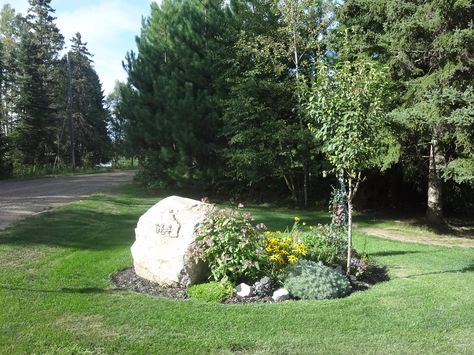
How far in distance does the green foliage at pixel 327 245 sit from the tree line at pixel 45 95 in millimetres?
23886

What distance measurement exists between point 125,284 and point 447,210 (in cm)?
1486

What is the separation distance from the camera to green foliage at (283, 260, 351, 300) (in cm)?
582

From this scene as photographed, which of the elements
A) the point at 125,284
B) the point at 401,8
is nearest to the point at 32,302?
the point at 125,284

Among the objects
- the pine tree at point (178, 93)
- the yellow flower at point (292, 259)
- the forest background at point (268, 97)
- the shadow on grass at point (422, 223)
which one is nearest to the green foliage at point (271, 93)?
the forest background at point (268, 97)

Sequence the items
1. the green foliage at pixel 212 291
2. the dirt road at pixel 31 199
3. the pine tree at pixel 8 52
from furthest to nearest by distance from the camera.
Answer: the pine tree at pixel 8 52 → the dirt road at pixel 31 199 → the green foliage at pixel 212 291

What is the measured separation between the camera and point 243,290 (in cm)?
587

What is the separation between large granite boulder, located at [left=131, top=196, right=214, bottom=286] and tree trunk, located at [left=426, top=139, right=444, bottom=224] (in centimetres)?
939

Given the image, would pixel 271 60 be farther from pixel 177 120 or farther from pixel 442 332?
pixel 442 332

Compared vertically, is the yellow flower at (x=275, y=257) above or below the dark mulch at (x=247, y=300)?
above

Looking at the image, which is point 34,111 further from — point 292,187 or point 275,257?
point 275,257

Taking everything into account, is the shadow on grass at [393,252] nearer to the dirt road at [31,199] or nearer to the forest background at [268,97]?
the forest background at [268,97]

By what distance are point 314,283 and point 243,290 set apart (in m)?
0.95

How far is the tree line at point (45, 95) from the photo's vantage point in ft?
98.6

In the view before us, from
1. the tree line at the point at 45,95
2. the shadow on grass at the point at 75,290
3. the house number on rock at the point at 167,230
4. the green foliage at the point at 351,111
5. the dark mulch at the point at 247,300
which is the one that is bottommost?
the dark mulch at the point at 247,300
